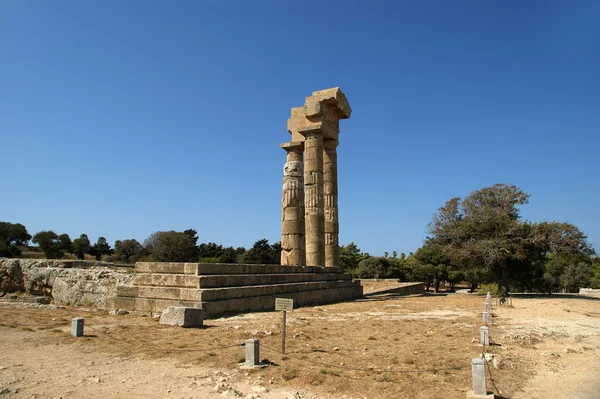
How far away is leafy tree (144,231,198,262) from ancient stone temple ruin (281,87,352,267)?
3986 cm

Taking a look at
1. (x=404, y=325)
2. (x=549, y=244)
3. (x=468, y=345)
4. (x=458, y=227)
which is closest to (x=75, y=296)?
(x=404, y=325)

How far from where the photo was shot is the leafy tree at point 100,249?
58625 millimetres

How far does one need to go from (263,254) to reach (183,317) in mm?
47857

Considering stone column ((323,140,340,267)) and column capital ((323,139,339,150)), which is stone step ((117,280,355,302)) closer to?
stone column ((323,140,340,267))

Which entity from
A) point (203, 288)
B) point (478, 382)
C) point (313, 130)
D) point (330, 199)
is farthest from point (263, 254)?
point (478, 382)

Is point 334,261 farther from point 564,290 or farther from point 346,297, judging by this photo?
point 564,290

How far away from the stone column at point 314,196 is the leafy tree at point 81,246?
40.7 metres

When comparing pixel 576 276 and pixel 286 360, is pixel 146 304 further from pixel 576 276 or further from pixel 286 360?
pixel 576 276

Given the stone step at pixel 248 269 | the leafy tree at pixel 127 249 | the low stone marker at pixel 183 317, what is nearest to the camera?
the low stone marker at pixel 183 317

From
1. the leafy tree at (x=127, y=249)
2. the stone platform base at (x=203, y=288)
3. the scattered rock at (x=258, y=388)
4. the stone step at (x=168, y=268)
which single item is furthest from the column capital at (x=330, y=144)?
the leafy tree at (x=127, y=249)

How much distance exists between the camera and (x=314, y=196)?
21.0 m

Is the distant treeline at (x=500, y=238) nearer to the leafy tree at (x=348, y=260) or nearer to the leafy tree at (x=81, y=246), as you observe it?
the leafy tree at (x=348, y=260)

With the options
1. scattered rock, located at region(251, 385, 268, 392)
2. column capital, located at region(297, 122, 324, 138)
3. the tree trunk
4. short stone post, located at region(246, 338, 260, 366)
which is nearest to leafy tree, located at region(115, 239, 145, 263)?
column capital, located at region(297, 122, 324, 138)

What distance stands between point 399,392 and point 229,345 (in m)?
3.32
